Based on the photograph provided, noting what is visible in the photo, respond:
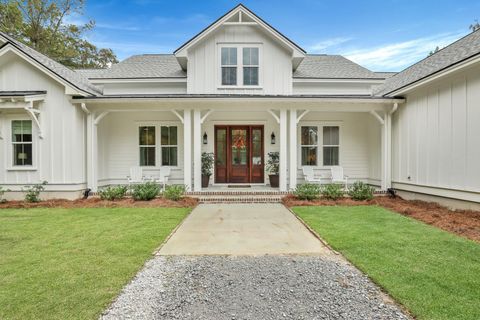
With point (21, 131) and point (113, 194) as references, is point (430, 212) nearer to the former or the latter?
point (113, 194)

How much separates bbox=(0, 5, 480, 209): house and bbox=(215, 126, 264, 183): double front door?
0.04 meters

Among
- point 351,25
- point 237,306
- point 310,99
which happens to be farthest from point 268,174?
point 351,25

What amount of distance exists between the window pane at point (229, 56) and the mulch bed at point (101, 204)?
6115mm

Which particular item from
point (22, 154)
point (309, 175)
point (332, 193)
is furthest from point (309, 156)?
point (22, 154)

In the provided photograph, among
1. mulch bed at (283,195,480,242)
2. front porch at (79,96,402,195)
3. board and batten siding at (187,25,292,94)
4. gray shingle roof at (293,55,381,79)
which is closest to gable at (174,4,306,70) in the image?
board and batten siding at (187,25,292,94)

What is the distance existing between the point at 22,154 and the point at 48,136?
1226 mm

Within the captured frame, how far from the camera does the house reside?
859 centimetres

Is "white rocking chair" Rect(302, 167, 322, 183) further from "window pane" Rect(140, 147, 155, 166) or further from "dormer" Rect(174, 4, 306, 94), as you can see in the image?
"window pane" Rect(140, 147, 155, 166)

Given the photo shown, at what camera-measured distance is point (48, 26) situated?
25734 mm

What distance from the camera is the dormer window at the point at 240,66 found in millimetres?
12219

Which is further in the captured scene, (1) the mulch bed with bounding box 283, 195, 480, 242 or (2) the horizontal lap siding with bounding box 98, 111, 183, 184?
(2) the horizontal lap siding with bounding box 98, 111, 183, 184

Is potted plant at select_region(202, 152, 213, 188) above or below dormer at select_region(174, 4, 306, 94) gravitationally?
below

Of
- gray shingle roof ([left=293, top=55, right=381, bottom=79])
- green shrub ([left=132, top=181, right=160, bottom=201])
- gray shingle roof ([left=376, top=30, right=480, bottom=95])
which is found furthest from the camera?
gray shingle roof ([left=293, top=55, right=381, bottom=79])

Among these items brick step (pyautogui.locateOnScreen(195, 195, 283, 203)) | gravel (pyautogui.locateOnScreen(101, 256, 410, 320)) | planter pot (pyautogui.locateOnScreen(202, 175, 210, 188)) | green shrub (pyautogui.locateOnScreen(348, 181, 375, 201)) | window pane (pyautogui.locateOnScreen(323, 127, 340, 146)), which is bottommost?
gravel (pyautogui.locateOnScreen(101, 256, 410, 320))
